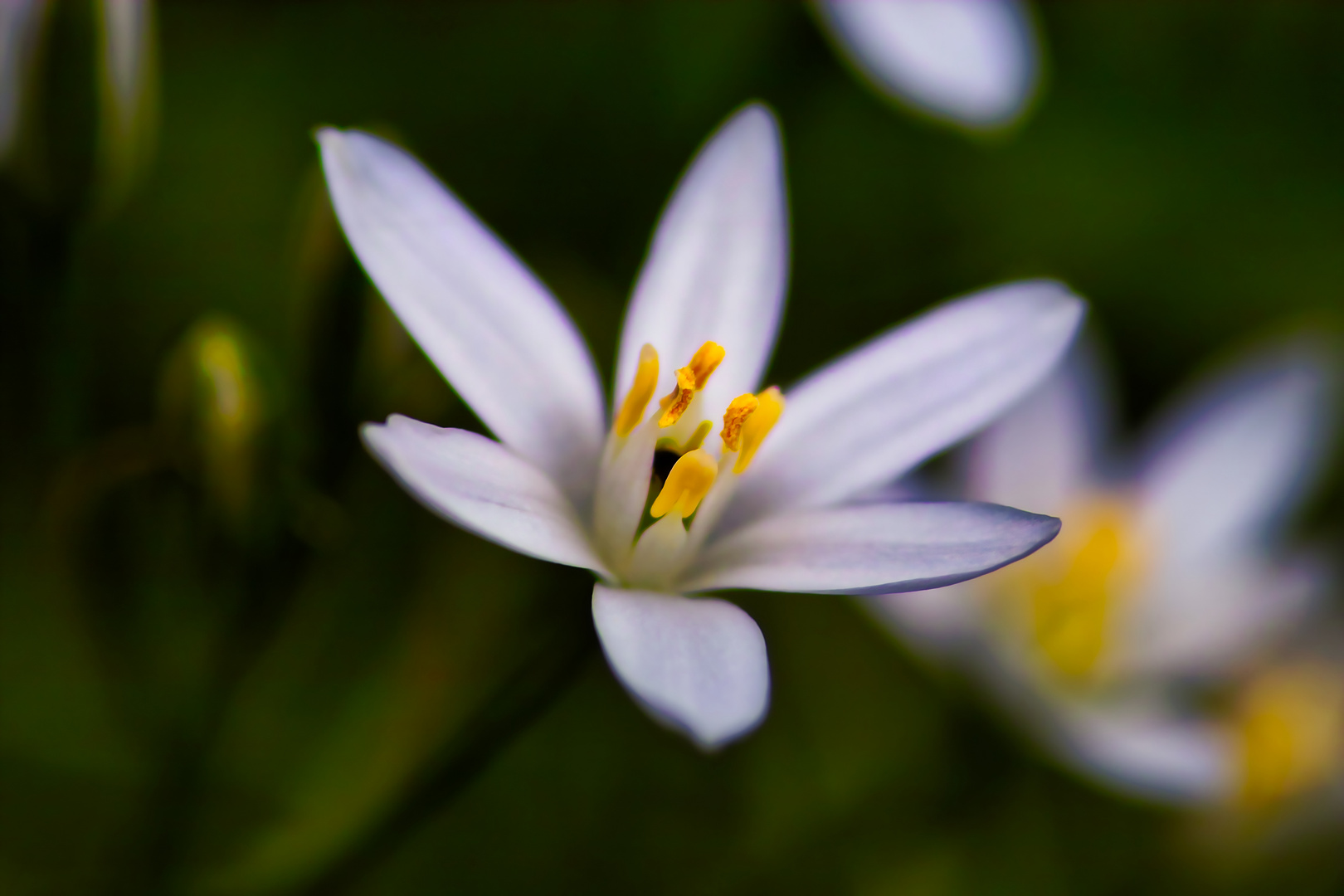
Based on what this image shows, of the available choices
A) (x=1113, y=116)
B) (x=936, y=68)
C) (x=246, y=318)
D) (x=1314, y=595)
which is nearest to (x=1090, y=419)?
(x=1314, y=595)

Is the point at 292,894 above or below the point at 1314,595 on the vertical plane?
below

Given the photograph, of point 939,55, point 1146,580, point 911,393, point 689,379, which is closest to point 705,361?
point 689,379

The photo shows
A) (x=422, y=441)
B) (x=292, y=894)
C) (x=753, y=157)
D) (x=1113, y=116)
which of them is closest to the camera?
(x=422, y=441)

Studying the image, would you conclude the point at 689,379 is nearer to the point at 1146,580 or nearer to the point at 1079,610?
the point at 1079,610

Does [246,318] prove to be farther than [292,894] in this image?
Yes

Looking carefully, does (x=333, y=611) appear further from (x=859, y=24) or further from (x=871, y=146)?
(x=871, y=146)

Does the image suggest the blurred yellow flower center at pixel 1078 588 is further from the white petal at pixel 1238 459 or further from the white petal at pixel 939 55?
the white petal at pixel 939 55

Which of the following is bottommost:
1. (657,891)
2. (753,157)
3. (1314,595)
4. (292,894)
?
(657,891)
